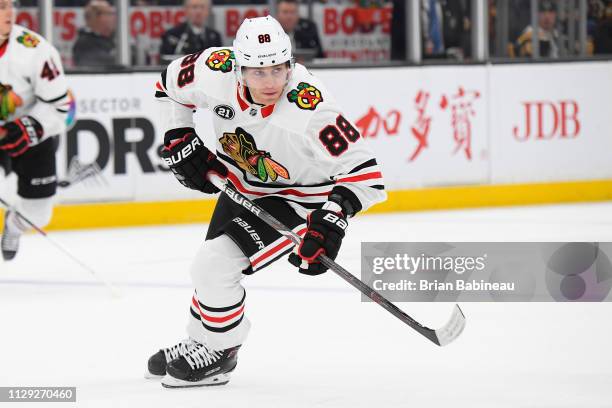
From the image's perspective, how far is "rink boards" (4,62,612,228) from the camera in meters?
7.25

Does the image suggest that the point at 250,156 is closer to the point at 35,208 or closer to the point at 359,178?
the point at 359,178

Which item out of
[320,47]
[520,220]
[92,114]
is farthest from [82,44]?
[520,220]

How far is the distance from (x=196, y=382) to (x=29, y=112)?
7.53 ft

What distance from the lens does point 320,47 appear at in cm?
800

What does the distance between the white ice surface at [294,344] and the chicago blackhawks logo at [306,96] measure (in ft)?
2.52

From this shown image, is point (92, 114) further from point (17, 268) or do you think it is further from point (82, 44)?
point (17, 268)

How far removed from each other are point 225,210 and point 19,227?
2.21 m

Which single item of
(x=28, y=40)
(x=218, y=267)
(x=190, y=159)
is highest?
(x=28, y=40)

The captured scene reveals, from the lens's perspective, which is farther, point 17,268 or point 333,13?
point 333,13

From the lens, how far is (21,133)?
529cm

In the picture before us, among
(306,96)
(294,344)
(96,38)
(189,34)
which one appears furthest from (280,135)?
(189,34)

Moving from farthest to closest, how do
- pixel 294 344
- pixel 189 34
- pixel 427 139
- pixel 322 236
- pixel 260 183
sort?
pixel 427 139 → pixel 189 34 → pixel 294 344 → pixel 260 183 → pixel 322 236

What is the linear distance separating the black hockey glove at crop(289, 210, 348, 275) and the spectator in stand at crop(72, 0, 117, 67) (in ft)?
14.5

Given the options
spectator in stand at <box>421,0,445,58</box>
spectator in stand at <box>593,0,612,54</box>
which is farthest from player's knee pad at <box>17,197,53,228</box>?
spectator in stand at <box>593,0,612,54</box>
